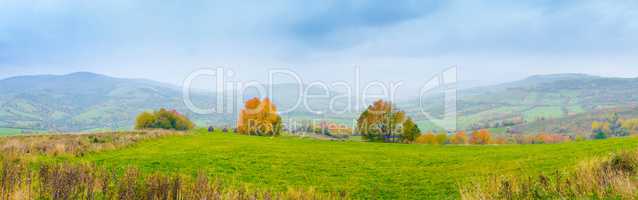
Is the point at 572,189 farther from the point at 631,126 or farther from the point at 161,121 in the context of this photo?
the point at 631,126

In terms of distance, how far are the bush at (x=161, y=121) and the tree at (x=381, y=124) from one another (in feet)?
156

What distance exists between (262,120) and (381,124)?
2475cm

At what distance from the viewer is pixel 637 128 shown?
479 feet

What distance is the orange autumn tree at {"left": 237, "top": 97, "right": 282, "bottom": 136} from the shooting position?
246ft

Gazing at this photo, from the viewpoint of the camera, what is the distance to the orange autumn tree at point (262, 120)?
246 ft

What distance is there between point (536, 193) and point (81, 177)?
1108 centimetres

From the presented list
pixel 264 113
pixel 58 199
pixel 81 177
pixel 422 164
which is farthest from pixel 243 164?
pixel 264 113

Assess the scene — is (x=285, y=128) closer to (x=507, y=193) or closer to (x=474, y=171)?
(x=474, y=171)

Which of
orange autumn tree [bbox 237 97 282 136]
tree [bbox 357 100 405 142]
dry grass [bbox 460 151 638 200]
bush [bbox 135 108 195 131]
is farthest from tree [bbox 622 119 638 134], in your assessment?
dry grass [bbox 460 151 638 200]

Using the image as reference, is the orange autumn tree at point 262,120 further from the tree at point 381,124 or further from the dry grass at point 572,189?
the dry grass at point 572,189

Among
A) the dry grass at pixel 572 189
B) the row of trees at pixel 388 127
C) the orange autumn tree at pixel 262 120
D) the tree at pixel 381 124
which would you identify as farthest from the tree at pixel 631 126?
the dry grass at pixel 572 189

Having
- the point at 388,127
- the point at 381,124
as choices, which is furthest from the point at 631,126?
the point at 381,124

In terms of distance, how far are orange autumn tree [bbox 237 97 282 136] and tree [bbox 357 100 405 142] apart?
18.1 m

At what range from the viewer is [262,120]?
247 feet
